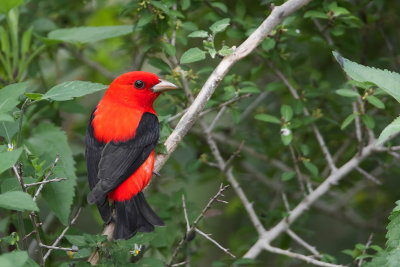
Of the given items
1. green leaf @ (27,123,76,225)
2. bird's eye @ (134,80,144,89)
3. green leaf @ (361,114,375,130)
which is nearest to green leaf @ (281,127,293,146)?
green leaf @ (361,114,375,130)

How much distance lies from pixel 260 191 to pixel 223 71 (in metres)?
2.40

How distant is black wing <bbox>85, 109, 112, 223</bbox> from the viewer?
3171mm

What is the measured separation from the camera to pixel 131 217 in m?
2.94

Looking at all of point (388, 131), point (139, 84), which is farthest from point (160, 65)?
point (388, 131)

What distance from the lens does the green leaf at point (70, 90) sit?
8.02 ft

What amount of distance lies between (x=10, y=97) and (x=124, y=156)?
1.08 metres

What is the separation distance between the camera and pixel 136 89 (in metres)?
3.82

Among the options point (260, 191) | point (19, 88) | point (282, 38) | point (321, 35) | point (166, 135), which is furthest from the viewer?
point (260, 191)

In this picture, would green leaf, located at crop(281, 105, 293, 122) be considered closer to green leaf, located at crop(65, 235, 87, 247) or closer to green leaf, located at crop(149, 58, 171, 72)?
green leaf, located at crop(149, 58, 171, 72)

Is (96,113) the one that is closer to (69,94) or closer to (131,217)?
(131,217)

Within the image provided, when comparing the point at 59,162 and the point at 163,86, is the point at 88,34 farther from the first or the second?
the point at 59,162

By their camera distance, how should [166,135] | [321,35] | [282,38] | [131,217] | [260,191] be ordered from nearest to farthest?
[131,217], [166,135], [282,38], [321,35], [260,191]

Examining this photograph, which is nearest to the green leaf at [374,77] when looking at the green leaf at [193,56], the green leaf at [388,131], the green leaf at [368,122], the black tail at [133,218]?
the green leaf at [388,131]

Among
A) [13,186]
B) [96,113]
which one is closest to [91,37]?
[96,113]
